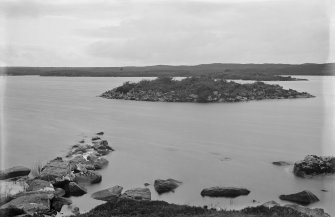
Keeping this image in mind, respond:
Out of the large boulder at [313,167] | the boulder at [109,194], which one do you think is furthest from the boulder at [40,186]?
the large boulder at [313,167]

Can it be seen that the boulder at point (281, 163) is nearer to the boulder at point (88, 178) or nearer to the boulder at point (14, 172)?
the boulder at point (88, 178)

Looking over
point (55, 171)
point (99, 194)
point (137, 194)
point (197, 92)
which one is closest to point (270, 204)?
point (137, 194)

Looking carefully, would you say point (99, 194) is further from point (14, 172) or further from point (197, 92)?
point (197, 92)

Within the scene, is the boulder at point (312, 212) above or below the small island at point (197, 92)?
below

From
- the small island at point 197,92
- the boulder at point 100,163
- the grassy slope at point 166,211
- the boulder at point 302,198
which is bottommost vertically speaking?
the boulder at point 302,198

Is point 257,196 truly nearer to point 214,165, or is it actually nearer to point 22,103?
point 214,165

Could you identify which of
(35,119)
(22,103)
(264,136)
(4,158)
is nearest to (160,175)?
(4,158)

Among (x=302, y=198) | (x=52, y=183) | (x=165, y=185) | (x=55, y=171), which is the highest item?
(x=55, y=171)
